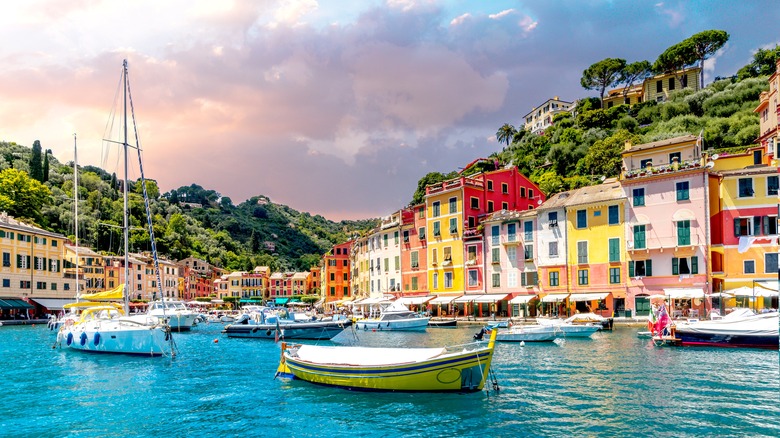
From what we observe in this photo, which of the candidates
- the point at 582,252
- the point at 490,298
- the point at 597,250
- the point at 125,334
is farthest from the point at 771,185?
the point at 125,334

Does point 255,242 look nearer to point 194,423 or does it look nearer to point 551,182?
point 551,182

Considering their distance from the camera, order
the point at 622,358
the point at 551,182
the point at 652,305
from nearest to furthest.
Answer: the point at 622,358, the point at 652,305, the point at 551,182

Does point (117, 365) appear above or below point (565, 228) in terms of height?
below

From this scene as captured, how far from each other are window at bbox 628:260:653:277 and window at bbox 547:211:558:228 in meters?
8.32

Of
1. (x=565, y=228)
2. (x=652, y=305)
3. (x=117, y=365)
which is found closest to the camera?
(x=117, y=365)

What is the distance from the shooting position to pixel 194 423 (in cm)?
1814

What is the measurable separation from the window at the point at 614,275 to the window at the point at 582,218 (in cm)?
492

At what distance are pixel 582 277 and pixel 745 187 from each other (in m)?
15.7

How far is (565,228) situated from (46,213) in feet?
338

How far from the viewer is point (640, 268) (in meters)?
51.4

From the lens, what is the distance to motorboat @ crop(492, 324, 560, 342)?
3959 centimetres

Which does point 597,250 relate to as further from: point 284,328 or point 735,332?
point 284,328

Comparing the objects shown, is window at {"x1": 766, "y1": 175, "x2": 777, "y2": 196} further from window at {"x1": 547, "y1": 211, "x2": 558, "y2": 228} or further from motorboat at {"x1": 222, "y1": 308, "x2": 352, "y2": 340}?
motorboat at {"x1": 222, "y1": 308, "x2": 352, "y2": 340}

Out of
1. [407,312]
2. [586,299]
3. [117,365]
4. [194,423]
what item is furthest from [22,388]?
[586,299]
